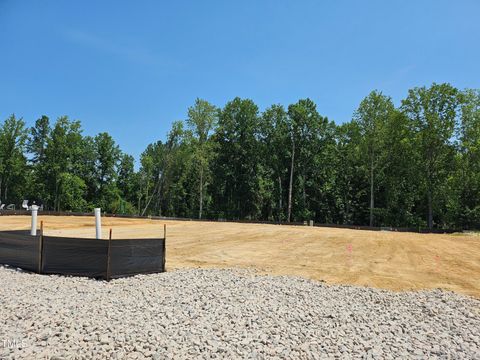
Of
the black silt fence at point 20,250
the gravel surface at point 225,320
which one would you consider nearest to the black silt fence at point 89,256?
the black silt fence at point 20,250

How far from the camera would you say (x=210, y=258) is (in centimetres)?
1582

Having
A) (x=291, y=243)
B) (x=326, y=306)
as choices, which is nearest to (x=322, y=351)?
(x=326, y=306)

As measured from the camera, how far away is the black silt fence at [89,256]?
1110 centimetres

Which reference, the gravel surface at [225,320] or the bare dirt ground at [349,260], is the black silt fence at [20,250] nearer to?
the gravel surface at [225,320]

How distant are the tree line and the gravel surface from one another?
3749 cm

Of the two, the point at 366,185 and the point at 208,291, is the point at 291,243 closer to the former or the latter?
the point at 208,291

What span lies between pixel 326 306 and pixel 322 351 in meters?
2.49

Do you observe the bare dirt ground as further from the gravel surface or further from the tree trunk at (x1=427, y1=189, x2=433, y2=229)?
the tree trunk at (x1=427, y1=189, x2=433, y2=229)

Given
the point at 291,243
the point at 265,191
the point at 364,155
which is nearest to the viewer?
the point at 291,243

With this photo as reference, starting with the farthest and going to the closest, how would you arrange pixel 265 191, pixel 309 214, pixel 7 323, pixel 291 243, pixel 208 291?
pixel 265 191 → pixel 309 214 → pixel 291 243 → pixel 208 291 → pixel 7 323

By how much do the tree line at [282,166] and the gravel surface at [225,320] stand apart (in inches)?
1476

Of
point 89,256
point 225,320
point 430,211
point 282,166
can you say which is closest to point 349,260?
point 225,320

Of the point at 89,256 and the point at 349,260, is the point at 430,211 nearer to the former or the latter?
the point at 349,260

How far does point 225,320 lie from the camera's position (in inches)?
302
